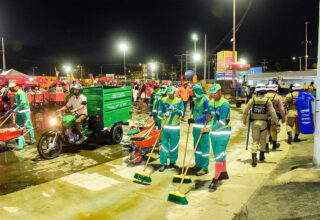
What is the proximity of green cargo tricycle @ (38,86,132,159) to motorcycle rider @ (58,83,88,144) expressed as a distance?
137 millimetres

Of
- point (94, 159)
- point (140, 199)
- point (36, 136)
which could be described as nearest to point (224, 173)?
point (140, 199)

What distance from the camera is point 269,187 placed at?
4660 mm

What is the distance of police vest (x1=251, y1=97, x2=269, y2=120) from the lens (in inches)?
241

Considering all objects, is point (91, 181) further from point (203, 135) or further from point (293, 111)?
point (293, 111)

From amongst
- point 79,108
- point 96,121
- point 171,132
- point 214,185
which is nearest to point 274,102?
point 171,132

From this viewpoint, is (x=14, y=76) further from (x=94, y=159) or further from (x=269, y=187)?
(x=269, y=187)

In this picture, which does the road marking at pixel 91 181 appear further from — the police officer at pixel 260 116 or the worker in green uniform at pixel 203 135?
the police officer at pixel 260 116

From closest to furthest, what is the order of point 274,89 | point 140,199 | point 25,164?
1. point 140,199
2. point 25,164
3. point 274,89

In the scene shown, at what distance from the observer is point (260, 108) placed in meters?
6.13

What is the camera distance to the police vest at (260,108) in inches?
241

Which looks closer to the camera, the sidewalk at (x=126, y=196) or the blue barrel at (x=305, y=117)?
the sidewalk at (x=126, y=196)

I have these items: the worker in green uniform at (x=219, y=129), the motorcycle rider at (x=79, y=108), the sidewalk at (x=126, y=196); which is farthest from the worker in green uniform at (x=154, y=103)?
the worker in green uniform at (x=219, y=129)

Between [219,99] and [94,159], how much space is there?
152 inches

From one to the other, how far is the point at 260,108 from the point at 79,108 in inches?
198
